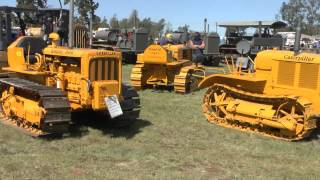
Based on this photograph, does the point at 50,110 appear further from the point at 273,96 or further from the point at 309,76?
the point at 309,76

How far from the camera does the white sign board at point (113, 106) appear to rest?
879 centimetres

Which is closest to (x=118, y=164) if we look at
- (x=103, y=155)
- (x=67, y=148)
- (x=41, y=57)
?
(x=103, y=155)

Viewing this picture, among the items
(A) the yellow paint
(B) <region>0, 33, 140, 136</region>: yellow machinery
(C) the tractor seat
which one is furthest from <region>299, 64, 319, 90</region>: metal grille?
(C) the tractor seat

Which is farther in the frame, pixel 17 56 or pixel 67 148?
pixel 17 56

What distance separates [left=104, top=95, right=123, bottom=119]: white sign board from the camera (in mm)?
8789

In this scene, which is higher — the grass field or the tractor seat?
the tractor seat

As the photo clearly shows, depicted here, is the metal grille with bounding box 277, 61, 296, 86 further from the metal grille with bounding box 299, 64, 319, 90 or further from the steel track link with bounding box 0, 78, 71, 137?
the steel track link with bounding box 0, 78, 71, 137

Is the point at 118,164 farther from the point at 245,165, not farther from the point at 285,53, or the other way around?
the point at 285,53

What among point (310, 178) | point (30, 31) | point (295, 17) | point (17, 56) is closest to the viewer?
point (310, 178)

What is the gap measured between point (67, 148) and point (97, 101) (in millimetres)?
1033

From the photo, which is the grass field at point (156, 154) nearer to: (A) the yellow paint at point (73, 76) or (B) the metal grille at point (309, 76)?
(A) the yellow paint at point (73, 76)

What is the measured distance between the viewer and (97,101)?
8.77 meters

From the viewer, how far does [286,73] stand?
9781mm

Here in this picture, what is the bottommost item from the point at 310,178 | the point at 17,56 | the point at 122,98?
the point at 310,178
